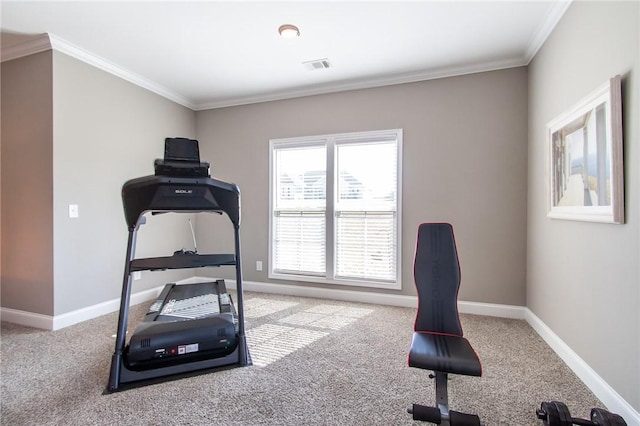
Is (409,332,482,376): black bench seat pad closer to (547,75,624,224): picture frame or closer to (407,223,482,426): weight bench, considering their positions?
(407,223,482,426): weight bench

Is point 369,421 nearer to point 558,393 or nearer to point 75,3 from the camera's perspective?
point 558,393

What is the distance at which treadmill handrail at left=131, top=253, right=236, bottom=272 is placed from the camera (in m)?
2.00

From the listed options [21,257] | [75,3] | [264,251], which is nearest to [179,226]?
[264,251]

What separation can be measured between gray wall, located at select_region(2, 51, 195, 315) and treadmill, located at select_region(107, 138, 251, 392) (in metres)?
1.34

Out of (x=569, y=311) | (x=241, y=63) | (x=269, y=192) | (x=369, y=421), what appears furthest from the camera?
(x=269, y=192)

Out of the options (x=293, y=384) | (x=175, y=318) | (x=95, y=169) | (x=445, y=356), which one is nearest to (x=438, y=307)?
(x=445, y=356)

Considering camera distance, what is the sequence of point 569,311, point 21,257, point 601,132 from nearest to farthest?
point 601,132
point 569,311
point 21,257

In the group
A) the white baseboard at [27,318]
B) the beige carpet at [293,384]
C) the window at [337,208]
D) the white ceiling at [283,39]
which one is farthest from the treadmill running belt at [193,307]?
the white ceiling at [283,39]

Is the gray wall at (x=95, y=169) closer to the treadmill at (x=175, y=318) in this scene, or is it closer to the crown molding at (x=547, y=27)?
the treadmill at (x=175, y=318)

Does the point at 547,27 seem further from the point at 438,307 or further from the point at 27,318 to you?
the point at 27,318

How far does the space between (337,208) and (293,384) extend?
219 centimetres

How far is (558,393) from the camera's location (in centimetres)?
181

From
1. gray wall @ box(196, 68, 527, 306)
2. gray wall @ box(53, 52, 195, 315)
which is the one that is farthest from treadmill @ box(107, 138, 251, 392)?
gray wall @ box(196, 68, 527, 306)

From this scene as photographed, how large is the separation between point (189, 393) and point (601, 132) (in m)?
2.95
